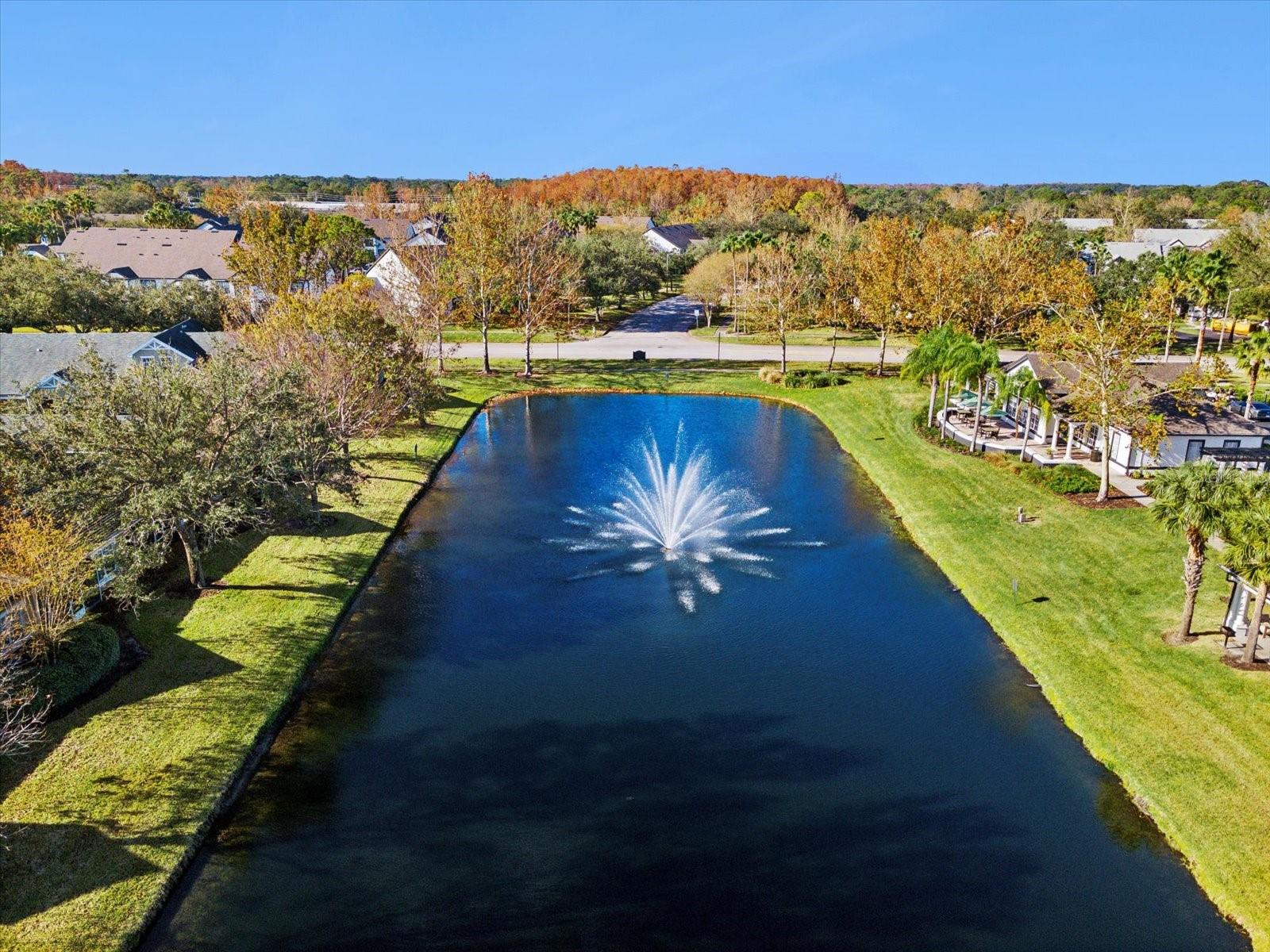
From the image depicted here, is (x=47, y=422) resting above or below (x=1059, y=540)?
above

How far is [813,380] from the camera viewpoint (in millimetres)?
67812

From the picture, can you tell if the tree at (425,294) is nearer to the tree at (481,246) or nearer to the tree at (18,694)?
the tree at (481,246)

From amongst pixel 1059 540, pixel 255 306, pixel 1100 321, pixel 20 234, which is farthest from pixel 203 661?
pixel 20 234

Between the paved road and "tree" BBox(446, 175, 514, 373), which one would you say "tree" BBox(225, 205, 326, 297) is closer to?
"tree" BBox(446, 175, 514, 373)

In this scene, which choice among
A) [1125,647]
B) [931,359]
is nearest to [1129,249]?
[931,359]

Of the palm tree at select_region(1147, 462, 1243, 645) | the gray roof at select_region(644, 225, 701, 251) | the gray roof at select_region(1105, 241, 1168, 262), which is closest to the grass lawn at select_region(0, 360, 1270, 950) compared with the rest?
the palm tree at select_region(1147, 462, 1243, 645)

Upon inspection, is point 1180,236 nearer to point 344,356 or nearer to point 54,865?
point 344,356

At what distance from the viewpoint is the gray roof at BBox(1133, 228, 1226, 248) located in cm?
12338

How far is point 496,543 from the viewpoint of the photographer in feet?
123

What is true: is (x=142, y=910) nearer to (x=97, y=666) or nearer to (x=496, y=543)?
(x=97, y=666)

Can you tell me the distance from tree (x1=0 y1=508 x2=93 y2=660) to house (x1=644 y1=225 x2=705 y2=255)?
356 feet

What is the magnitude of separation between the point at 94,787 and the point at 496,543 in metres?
18.6

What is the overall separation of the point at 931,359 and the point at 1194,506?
27.3 m

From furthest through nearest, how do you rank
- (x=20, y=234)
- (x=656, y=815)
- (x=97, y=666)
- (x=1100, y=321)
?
(x=20, y=234), (x=1100, y=321), (x=97, y=666), (x=656, y=815)
